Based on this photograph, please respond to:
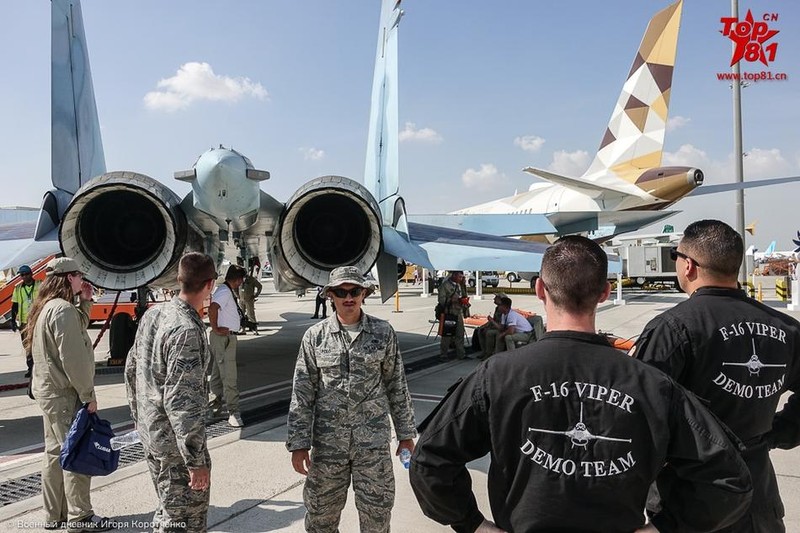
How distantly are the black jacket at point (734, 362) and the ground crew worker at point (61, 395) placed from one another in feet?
10.7

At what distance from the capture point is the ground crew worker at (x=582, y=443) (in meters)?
1.32

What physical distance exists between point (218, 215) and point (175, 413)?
3.40 meters

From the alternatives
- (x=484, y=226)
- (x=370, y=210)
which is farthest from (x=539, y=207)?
(x=370, y=210)

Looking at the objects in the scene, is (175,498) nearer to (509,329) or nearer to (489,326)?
(509,329)

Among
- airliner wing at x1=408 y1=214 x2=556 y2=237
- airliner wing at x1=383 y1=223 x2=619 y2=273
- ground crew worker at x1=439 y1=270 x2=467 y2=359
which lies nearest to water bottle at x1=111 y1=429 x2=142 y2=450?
airliner wing at x1=383 y1=223 x2=619 y2=273

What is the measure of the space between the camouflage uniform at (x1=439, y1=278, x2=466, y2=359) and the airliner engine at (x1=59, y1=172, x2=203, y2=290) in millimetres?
4756

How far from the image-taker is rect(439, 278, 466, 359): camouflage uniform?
9.76m

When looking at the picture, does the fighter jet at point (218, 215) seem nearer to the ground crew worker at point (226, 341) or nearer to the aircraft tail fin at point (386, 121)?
the aircraft tail fin at point (386, 121)

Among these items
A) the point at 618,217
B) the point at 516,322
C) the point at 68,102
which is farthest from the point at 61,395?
the point at 618,217

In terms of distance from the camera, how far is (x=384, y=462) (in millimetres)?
2711

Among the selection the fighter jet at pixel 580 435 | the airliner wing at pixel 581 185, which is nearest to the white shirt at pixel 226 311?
the fighter jet at pixel 580 435

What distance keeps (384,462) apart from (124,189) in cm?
440

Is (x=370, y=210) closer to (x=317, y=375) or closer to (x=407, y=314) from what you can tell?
(x=317, y=375)

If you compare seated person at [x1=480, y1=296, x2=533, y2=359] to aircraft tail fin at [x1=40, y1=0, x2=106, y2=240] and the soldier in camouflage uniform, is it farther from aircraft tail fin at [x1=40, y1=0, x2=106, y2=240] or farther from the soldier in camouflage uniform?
aircraft tail fin at [x1=40, y1=0, x2=106, y2=240]
